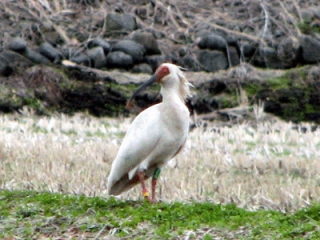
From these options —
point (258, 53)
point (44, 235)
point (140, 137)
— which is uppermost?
point (258, 53)

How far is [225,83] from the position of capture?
54.1ft

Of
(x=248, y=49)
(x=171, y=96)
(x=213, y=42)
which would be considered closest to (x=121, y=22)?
(x=213, y=42)

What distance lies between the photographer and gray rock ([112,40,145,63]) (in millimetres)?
17438

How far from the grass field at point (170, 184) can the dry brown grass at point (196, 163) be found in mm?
14

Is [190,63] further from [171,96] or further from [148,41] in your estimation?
[171,96]

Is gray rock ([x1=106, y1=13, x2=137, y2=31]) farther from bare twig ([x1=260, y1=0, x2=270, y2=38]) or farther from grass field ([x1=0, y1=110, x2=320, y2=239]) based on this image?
grass field ([x1=0, y1=110, x2=320, y2=239])

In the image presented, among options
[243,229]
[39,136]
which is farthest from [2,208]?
[39,136]

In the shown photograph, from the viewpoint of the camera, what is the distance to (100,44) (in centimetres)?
1788

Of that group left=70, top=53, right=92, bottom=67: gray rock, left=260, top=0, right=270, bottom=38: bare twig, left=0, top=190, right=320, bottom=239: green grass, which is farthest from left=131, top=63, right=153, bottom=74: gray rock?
left=0, top=190, right=320, bottom=239: green grass

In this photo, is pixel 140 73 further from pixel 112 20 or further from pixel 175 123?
pixel 175 123

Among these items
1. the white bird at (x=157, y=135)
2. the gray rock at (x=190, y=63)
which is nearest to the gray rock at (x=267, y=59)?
the gray rock at (x=190, y=63)

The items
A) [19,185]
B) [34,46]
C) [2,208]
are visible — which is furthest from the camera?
[34,46]

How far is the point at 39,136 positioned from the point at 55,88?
14.9 ft

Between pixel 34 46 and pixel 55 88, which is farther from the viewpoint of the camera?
pixel 34 46
